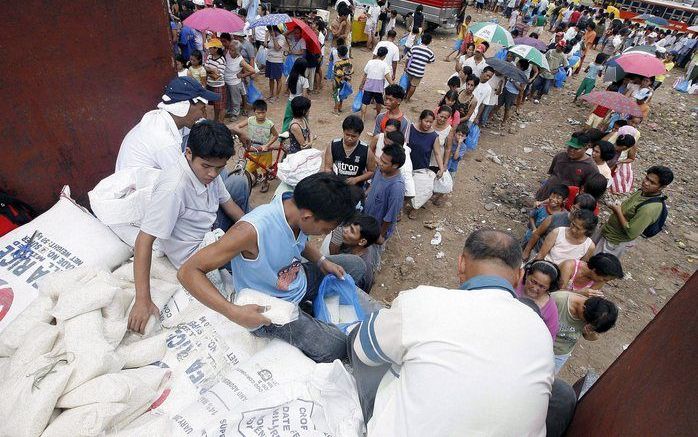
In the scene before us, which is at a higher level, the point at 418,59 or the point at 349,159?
the point at 418,59

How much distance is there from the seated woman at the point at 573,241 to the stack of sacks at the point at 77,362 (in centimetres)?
322

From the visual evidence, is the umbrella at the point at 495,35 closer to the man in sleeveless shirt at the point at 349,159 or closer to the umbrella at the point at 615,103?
the umbrella at the point at 615,103

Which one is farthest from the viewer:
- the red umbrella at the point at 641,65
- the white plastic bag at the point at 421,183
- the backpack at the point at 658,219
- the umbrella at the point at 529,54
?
the umbrella at the point at 529,54

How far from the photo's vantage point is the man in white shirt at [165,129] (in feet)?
7.72

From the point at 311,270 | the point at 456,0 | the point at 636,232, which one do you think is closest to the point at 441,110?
the point at 636,232

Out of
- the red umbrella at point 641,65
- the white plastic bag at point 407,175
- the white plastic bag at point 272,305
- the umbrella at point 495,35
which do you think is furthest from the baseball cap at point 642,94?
the white plastic bag at point 272,305

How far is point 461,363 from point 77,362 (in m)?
1.42

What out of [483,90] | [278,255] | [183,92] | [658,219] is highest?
[183,92]

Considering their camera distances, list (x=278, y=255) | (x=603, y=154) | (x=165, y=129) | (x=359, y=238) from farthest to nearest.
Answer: (x=603, y=154) < (x=359, y=238) < (x=165, y=129) < (x=278, y=255)

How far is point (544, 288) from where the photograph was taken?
2564 mm

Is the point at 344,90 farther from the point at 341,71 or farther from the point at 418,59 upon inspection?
the point at 418,59

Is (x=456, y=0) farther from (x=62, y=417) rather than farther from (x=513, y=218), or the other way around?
(x=62, y=417)

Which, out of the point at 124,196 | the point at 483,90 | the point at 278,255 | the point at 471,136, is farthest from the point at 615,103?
the point at 124,196

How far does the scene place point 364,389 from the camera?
1574 millimetres
